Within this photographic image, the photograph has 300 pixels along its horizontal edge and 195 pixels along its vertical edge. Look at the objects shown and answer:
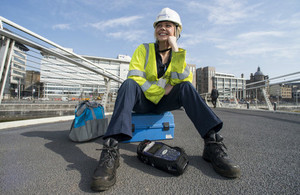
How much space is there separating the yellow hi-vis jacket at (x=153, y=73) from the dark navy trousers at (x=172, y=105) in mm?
71

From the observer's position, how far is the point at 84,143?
160 cm

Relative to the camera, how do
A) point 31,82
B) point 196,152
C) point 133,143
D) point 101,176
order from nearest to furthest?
1. point 101,176
2. point 196,152
3. point 133,143
4. point 31,82

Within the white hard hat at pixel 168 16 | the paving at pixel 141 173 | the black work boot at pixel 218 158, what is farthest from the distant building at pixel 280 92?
the black work boot at pixel 218 158

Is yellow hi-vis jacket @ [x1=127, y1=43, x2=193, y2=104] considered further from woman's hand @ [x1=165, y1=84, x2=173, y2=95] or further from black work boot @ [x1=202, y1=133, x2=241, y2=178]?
black work boot @ [x1=202, y1=133, x2=241, y2=178]

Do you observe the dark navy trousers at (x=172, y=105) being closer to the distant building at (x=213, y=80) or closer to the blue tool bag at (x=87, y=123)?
the blue tool bag at (x=87, y=123)

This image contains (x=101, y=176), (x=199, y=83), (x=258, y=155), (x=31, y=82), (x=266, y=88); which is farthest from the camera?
(x=199, y=83)

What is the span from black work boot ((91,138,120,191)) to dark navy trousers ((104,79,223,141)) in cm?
7

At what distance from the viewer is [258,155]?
3.89ft

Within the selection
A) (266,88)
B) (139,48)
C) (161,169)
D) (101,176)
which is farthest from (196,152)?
(266,88)

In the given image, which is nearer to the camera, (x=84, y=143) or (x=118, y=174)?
(x=118, y=174)

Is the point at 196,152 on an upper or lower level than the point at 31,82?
lower

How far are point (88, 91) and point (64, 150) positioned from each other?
172 inches

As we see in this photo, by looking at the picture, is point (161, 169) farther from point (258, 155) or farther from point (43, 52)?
point (43, 52)

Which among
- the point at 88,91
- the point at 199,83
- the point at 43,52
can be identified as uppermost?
the point at 199,83
